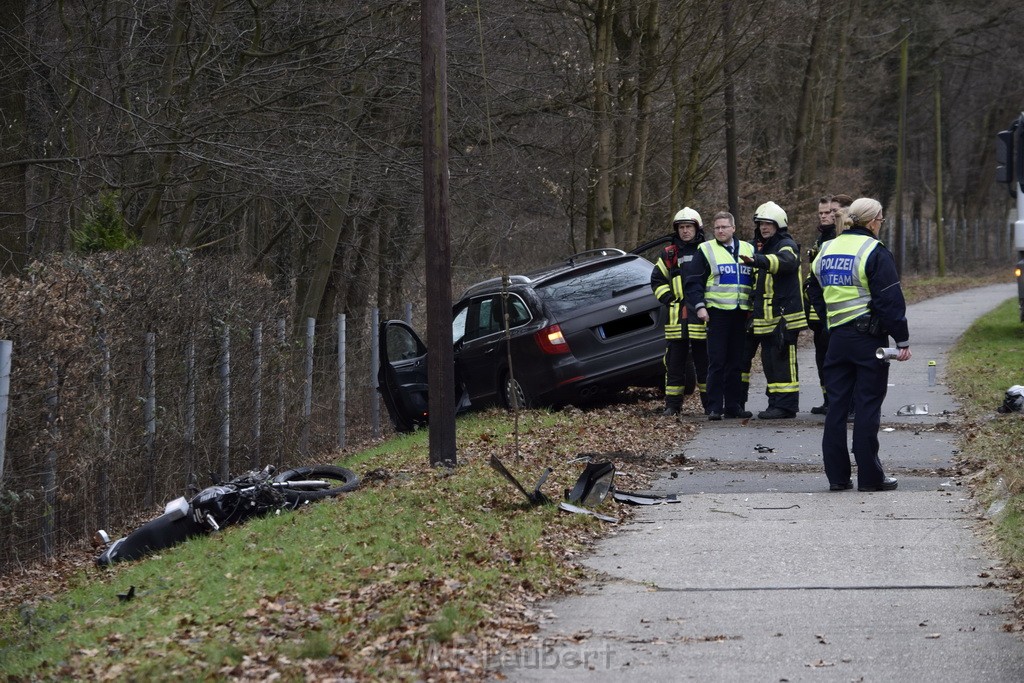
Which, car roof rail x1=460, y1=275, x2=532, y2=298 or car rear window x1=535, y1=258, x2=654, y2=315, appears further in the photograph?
car roof rail x1=460, y1=275, x2=532, y2=298

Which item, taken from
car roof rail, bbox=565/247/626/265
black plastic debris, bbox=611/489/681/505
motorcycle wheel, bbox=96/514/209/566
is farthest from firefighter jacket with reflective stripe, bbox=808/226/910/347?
car roof rail, bbox=565/247/626/265

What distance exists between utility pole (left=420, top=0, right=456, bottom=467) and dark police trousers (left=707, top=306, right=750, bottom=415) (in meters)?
3.51

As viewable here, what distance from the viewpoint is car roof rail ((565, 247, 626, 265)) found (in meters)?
15.2

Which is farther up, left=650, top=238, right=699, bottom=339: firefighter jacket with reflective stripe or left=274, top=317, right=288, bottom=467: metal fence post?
left=650, top=238, right=699, bottom=339: firefighter jacket with reflective stripe

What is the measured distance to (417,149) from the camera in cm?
2030

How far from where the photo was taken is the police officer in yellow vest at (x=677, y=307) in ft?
43.9

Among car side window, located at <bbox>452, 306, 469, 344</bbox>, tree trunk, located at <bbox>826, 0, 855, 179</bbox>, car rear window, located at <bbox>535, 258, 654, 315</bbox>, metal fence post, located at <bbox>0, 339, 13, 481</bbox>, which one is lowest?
metal fence post, located at <bbox>0, 339, 13, 481</bbox>

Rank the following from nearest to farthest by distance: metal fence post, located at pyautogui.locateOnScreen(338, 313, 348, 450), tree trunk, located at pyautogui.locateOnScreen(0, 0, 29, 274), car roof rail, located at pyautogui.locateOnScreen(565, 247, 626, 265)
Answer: tree trunk, located at pyautogui.locateOnScreen(0, 0, 29, 274) < car roof rail, located at pyautogui.locateOnScreen(565, 247, 626, 265) < metal fence post, located at pyautogui.locateOnScreen(338, 313, 348, 450)

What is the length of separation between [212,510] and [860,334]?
14.7 feet

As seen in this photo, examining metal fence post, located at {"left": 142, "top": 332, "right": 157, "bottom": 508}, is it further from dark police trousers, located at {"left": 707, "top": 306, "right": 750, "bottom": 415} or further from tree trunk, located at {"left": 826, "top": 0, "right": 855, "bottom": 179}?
tree trunk, located at {"left": 826, "top": 0, "right": 855, "bottom": 179}

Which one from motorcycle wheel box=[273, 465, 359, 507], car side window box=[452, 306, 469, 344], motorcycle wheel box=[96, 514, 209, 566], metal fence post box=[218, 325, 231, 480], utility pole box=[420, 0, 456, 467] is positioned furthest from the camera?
car side window box=[452, 306, 469, 344]

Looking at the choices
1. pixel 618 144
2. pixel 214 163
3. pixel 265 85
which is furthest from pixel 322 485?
pixel 618 144

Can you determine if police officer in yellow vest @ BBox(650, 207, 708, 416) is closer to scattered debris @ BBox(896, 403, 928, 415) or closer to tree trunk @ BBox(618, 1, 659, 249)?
scattered debris @ BBox(896, 403, 928, 415)

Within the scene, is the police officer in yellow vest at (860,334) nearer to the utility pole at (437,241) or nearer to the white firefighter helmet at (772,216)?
the utility pole at (437,241)
